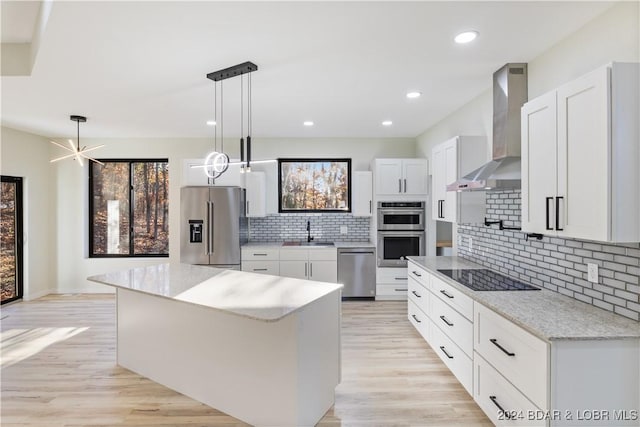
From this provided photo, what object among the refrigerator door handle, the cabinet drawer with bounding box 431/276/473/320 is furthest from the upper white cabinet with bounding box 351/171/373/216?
the cabinet drawer with bounding box 431/276/473/320

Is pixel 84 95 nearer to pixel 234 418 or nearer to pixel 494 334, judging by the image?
pixel 234 418

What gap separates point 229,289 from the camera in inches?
105

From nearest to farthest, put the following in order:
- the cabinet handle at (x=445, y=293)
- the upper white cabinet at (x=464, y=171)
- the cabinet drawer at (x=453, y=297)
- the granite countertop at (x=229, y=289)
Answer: the granite countertop at (x=229, y=289)
the cabinet drawer at (x=453, y=297)
the cabinet handle at (x=445, y=293)
the upper white cabinet at (x=464, y=171)

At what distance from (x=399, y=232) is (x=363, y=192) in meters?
0.85

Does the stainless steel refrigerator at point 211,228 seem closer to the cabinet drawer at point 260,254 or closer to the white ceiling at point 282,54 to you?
the cabinet drawer at point 260,254

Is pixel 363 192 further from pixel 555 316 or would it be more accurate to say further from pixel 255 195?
pixel 555 316

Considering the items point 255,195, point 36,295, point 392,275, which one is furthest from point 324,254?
point 36,295

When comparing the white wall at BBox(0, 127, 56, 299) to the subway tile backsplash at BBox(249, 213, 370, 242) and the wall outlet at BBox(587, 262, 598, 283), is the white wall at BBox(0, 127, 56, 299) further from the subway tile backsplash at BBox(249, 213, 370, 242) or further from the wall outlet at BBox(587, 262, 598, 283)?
the wall outlet at BBox(587, 262, 598, 283)

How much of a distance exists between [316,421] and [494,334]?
1304 millimetres

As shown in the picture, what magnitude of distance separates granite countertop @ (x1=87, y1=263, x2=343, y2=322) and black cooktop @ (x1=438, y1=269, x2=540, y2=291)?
3.44ft

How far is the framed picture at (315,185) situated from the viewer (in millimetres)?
6094

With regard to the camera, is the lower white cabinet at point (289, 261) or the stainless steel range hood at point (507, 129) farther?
the lower white cabinet at point (289, 261)

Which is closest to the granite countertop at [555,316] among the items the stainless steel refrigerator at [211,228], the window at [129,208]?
the stainless steel refrigerator at [211,228]

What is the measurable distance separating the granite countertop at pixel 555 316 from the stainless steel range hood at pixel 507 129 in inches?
33.1
